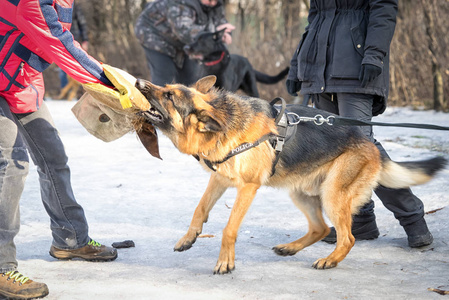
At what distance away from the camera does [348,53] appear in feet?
13.3

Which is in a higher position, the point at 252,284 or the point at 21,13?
the point at 21,13

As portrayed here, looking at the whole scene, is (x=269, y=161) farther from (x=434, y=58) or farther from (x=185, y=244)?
(x=434, y=58)

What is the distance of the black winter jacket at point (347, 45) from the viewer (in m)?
3.93

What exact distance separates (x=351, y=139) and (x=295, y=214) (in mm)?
1355

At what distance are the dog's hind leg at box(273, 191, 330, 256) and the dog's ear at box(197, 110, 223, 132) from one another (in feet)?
3.31

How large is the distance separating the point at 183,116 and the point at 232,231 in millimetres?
857

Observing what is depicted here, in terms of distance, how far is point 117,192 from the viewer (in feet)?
18.3

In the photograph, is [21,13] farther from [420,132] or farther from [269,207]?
[420,132]

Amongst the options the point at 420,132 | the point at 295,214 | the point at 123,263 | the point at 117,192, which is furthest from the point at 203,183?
the point at 420,132

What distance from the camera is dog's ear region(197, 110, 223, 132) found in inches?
132

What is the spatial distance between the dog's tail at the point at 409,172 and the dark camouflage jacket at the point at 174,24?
457cm

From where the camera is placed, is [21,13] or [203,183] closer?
[21,13]

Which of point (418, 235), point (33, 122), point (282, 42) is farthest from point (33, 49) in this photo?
point (282, 42)

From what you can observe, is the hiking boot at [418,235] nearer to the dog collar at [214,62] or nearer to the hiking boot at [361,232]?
the hiking boot at [361,232]
